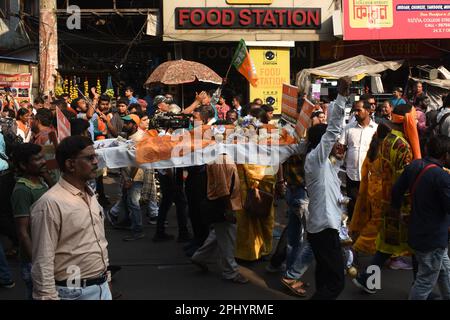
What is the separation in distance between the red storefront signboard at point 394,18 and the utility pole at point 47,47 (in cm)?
849

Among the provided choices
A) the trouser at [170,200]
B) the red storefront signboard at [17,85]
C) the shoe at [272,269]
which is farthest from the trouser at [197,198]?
the red storefront signboard at [17,85]

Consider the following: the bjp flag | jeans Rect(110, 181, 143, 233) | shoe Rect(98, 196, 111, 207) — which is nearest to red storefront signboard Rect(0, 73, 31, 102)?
shoe Rect(98, 196, 111, 207)

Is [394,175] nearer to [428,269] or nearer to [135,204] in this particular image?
[428,269]

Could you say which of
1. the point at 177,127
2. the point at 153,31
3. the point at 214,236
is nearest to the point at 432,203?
the point at 214,236

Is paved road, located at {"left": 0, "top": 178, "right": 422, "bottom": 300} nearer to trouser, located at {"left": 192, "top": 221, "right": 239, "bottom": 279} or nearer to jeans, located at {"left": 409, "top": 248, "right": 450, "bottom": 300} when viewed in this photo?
trouser, located at {"left": 192, "top": 221, "right": 239, "bottom": 279}

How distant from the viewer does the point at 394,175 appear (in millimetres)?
5391

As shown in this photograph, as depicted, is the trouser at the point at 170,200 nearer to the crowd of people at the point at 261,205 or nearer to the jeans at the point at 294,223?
the crowd of people at the point at 261,205

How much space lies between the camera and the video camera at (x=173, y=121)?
6305mm

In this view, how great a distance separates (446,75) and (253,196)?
11.6 m

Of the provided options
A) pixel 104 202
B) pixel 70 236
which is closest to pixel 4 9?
pixel 104 202

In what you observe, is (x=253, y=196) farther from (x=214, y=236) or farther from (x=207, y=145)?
(x=207, y=145)

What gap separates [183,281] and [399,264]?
2406 millimetres

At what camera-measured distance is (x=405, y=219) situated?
5156 mm

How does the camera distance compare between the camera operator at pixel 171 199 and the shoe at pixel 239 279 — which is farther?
the camera operator at pixel 171 199
